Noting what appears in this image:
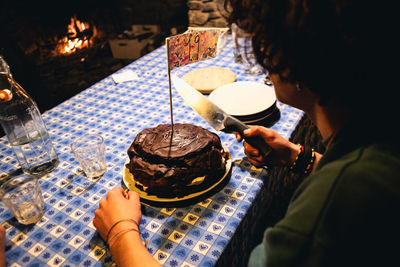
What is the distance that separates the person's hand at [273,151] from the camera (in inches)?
55.6

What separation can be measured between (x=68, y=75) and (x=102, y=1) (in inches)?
60.7

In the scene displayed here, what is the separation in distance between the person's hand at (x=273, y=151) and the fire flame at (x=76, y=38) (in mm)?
4855

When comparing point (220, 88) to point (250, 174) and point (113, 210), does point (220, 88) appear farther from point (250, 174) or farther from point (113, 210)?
point (113, 210)

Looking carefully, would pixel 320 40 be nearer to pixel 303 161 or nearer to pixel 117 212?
pixel 303 161

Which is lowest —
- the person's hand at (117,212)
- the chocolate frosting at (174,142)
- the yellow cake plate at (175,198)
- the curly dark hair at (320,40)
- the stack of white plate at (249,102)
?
the yellow cake plate at (175,198)

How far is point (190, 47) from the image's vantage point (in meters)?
1.41

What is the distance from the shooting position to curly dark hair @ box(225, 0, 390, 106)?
27.5 inches

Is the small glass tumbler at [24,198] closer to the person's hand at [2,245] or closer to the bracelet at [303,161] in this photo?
the person's hand at [2,245]

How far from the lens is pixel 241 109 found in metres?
1.77

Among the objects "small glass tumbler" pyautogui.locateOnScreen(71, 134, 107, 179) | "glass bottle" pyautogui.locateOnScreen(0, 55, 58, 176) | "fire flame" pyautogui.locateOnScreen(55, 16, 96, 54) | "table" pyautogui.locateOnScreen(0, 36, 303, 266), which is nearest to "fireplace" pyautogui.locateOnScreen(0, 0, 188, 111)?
"fire flame" pyautogui.locateOnScreen(55, 16, 96, 54)

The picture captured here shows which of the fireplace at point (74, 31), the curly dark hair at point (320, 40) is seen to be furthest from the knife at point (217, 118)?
the fireplace at point (74, 31)

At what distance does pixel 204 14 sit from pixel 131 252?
13.2 ft

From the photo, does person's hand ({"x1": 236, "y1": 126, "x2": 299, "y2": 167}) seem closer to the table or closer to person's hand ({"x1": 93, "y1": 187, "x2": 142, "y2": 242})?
the table

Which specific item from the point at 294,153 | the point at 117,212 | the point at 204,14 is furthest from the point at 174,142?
the point at 204,14
